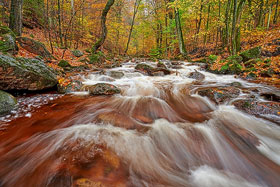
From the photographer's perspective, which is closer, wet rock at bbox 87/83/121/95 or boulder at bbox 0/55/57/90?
boulder at bbox 0/55/57/90

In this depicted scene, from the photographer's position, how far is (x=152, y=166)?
1.90 metres

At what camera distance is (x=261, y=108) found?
327 cm

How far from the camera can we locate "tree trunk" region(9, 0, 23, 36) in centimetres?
675

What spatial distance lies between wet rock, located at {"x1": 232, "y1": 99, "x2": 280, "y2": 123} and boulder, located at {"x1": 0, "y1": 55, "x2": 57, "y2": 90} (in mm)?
5832

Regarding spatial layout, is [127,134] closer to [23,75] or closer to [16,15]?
[23,75]

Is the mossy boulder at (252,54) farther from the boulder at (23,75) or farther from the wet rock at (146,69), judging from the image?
the boulder at (23,75)

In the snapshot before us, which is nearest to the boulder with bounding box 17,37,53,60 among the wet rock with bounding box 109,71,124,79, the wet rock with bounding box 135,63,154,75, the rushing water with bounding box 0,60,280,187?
the wet rock with bounding box 109,71,124,79

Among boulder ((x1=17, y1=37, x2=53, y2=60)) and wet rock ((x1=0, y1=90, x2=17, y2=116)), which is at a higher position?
boulder ((x1=17, y1=37, x2=53, y2=60))

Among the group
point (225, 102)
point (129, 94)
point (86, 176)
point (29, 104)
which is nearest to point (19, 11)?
point (29, 104)

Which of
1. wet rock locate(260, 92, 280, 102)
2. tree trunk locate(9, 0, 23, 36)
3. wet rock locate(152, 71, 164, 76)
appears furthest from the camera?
wet rock locate(152, 71, 164, 76)

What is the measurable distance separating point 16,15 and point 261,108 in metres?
11.1

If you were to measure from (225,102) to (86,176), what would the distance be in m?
4.06

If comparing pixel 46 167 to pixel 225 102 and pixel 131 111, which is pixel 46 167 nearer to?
pixel 131 111

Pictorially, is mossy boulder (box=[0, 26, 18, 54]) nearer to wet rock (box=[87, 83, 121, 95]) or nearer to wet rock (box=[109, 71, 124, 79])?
wet rock (box=[87, 83, 121, 95])
